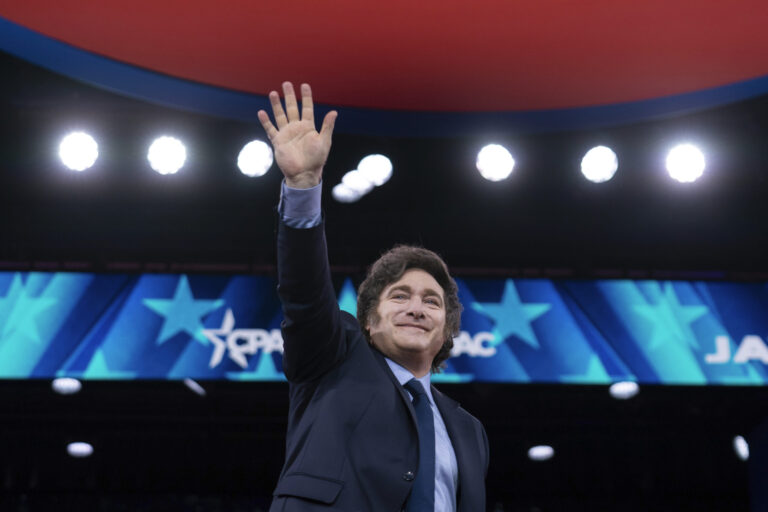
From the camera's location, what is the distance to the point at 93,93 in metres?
5.54

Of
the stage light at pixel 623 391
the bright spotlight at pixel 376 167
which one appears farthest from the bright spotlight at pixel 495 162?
the stage light at pixel 623 391

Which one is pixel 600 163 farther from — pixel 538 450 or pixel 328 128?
pixel 328 128

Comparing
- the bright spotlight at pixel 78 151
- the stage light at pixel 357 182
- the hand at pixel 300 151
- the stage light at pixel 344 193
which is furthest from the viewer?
the stage light at pixel 344 193

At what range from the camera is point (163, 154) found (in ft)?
17.3

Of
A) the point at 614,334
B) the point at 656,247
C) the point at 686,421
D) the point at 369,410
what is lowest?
the point at 369,410

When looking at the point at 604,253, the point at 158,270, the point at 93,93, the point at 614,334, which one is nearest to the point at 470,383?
the point at 614,334

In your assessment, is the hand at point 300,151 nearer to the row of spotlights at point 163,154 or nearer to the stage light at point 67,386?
the row of spotlights at point 163,154

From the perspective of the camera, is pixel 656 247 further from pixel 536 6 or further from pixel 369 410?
pixel 369 410

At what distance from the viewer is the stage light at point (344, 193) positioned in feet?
19.7

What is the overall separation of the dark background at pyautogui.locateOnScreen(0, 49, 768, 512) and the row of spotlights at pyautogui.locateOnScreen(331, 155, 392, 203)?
0.13 metres

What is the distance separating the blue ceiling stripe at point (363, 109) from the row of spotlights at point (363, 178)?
0.24m

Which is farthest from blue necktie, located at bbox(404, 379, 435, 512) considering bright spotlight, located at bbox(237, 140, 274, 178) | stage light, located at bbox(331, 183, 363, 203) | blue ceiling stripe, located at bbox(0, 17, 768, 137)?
stage light, located at bbox(331, 183, 363, 203)

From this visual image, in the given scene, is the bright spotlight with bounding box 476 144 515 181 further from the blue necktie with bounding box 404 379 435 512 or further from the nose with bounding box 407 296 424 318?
the blue necktie with bounding box 404 379 435 512

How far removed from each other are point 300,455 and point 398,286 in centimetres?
49
